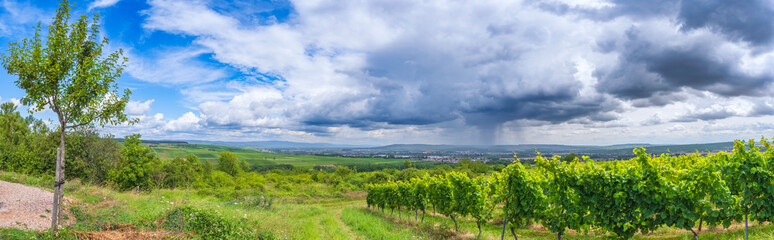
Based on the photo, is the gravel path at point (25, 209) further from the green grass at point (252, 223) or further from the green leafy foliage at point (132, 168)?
the green leafy foliage at point (132, 168)

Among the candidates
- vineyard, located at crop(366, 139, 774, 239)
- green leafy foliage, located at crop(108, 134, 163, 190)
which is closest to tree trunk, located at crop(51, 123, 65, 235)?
vineyard, located at crop(366, 139, 774, 239)

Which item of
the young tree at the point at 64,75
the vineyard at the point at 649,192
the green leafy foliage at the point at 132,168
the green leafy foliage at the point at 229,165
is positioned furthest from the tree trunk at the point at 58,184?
the green leafy foliage at the point at 229,165

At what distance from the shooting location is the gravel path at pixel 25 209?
10.3m

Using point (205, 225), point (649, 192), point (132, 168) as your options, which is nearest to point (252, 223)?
point (205, 225)

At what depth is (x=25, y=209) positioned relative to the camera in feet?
40.4

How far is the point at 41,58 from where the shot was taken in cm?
788

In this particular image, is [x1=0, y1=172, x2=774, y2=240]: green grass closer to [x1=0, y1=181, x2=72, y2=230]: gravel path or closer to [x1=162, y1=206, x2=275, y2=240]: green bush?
[x1=162, y1=206, x2=275, y2=240]: green bush

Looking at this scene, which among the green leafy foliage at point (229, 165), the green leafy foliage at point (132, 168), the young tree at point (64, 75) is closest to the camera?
the young tree at point (64, 75)

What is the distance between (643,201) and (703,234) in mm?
7565

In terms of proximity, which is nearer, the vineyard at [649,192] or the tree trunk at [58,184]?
the tree trunk at [58,184]

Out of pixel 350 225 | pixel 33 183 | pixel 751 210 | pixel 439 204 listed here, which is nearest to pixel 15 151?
pixel 33 183

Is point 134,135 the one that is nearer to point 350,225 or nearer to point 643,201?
point 350,225

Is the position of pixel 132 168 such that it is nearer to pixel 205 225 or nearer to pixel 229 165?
pixel 205 225

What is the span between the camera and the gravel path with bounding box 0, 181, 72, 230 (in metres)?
10.3
